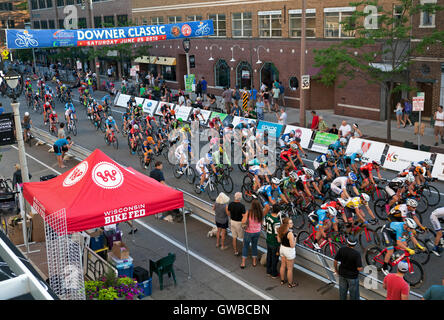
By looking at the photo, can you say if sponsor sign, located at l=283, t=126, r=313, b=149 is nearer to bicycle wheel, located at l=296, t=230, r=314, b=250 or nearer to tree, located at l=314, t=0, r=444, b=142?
tree, located at l=314, t=0, r=444, b=142

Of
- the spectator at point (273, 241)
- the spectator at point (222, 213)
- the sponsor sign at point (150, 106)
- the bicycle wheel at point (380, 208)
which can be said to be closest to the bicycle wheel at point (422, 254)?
the bicycle wheel at point (380, 208)

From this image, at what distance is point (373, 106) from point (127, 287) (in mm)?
23653

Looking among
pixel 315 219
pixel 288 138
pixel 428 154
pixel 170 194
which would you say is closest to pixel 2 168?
pixel 288 138

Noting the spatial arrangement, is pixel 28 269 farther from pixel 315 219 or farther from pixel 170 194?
pixel 315 219

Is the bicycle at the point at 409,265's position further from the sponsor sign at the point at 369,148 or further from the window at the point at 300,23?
the window at the point at 300,23

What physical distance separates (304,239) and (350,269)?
12.3 ft

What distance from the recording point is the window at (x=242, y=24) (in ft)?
130

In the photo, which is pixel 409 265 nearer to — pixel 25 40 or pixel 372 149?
pixel 372 149

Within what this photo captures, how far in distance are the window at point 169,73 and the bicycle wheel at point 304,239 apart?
3881 cm

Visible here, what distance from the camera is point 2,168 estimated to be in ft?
Result: 76.7

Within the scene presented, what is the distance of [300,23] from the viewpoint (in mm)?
35062

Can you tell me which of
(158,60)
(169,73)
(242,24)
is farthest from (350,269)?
(158,60)

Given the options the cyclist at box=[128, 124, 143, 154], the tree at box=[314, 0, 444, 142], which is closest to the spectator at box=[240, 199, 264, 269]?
the cyclist at box=[128, 124, 143, 154]

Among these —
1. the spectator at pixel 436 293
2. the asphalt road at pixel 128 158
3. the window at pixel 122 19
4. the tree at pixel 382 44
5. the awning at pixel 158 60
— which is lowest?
the asphalt road at pixel 128 158
